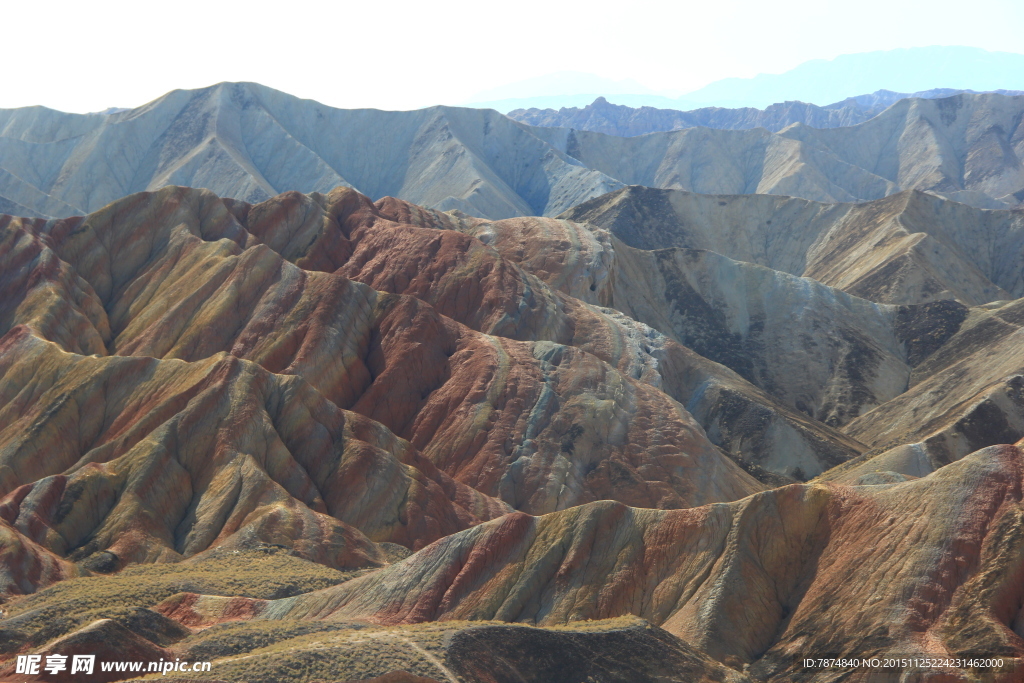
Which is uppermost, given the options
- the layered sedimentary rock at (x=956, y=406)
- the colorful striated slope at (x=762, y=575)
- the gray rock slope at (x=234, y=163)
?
the gray rock slope at (x=234, y=163)

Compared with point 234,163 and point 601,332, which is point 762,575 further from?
point 234,163

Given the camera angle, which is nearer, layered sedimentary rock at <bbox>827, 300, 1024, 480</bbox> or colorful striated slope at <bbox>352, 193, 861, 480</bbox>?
layered sedimentary rock at <bbox>827, 300, 1024, 480</bbox>

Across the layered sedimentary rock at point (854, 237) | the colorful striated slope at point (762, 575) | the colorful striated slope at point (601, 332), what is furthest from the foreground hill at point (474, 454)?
the layered sedimentary rock at point (854, 237)

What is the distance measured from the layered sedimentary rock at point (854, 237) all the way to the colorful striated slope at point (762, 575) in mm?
89000

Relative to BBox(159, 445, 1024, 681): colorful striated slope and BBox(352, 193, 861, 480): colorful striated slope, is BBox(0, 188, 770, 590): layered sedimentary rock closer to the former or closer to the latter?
BBox(352, 193, 861, 480): colorful striated slope

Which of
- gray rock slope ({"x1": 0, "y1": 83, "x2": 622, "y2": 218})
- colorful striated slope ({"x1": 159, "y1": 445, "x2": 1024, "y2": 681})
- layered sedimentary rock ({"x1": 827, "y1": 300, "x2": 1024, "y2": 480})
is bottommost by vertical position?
layered sedimentary rock ({"x1": 827, "y1": 300, "x2": 1024, "y2": 480})

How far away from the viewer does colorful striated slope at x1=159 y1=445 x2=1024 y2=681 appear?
3116cm

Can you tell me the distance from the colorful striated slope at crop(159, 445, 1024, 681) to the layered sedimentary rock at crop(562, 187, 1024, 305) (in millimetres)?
89000

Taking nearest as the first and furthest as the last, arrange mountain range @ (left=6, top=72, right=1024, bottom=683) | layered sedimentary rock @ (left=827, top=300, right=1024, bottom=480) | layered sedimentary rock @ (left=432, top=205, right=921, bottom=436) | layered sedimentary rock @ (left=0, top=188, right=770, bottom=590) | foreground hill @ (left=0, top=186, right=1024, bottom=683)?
1. mountain range @ (left=6, top=72, right=1024, bottom=683)
2. foreground hill @ (left=0, top=186, right=1024, bottom=683)
3. layered sedimentary rock @ (left=0, top=188, right=770, bottom=590)
4. layered sedimentary rock @ (left=827, top=300, right=1024, bottom=480)
5. layered sedimentary rock @ (left=432, top=205, right=921, bottom=436)

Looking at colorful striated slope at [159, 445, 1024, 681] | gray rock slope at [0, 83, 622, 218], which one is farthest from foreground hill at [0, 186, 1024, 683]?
gray rock slope at [0, 83, 622, 218]

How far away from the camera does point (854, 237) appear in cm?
13912

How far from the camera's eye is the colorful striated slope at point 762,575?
102 ft

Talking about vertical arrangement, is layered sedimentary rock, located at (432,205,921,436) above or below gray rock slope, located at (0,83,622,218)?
below

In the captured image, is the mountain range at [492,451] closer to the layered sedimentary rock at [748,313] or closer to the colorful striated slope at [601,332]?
the colorful striated slope at [601,332]
